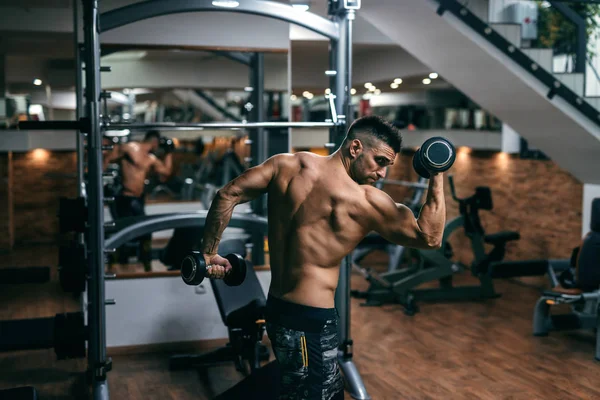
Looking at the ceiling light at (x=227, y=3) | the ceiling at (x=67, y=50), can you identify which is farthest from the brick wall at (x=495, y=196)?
the ceiling light at (x=227, y=3)

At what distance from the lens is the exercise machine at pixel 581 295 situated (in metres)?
4.82

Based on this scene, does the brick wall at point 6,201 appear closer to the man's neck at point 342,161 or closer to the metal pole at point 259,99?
the metal pole at point 259,99

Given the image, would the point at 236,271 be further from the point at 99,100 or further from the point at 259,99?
the point at 259,99

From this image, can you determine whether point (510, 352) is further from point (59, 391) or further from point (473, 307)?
point (59, 391)

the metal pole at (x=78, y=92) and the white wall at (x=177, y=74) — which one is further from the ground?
the white wall at (x=177, y=74)

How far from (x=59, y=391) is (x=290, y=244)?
2.13 meters

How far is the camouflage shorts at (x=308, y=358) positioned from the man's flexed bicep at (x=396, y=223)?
15.2 inches

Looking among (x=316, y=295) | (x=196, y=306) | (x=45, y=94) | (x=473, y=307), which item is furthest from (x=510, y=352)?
(x=45, y=94)

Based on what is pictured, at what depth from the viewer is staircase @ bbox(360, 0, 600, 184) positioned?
5.01 metres

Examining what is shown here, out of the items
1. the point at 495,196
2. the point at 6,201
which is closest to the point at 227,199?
the point at 495,196

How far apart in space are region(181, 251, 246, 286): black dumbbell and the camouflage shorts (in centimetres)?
23

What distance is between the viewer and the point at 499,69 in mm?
5152

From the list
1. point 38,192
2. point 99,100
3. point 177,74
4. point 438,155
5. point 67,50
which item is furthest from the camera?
point 38,192

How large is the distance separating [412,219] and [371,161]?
255 millimetres
